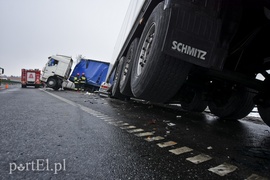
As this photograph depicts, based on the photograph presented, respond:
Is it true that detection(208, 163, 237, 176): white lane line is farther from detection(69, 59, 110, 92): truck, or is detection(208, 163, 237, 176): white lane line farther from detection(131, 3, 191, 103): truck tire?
detection(69, 59, 110, 92): truck

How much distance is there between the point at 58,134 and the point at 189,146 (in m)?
1.21

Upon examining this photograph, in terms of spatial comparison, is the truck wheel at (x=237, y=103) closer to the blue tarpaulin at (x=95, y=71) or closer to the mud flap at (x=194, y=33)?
the mud flap at (x=194, y=33)

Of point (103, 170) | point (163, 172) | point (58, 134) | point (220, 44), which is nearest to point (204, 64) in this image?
point (220, 44)

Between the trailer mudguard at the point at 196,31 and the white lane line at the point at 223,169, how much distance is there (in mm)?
934

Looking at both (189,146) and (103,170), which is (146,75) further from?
(103,170)

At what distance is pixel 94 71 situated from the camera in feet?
45.8

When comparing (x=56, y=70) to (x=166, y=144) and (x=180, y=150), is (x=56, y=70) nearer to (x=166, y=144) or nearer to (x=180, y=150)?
(x=166, y=144)

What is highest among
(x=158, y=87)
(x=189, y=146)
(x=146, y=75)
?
(x=146, y=75)

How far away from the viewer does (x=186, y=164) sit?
1.23m

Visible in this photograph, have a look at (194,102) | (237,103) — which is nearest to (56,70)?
(194,102)

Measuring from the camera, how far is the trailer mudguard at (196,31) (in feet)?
5.66

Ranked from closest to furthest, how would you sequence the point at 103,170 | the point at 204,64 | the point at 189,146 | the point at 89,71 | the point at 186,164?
the point at 103,170, the point at 186,164, the point at 189,146, the point at 204,64, the point at 89,71
